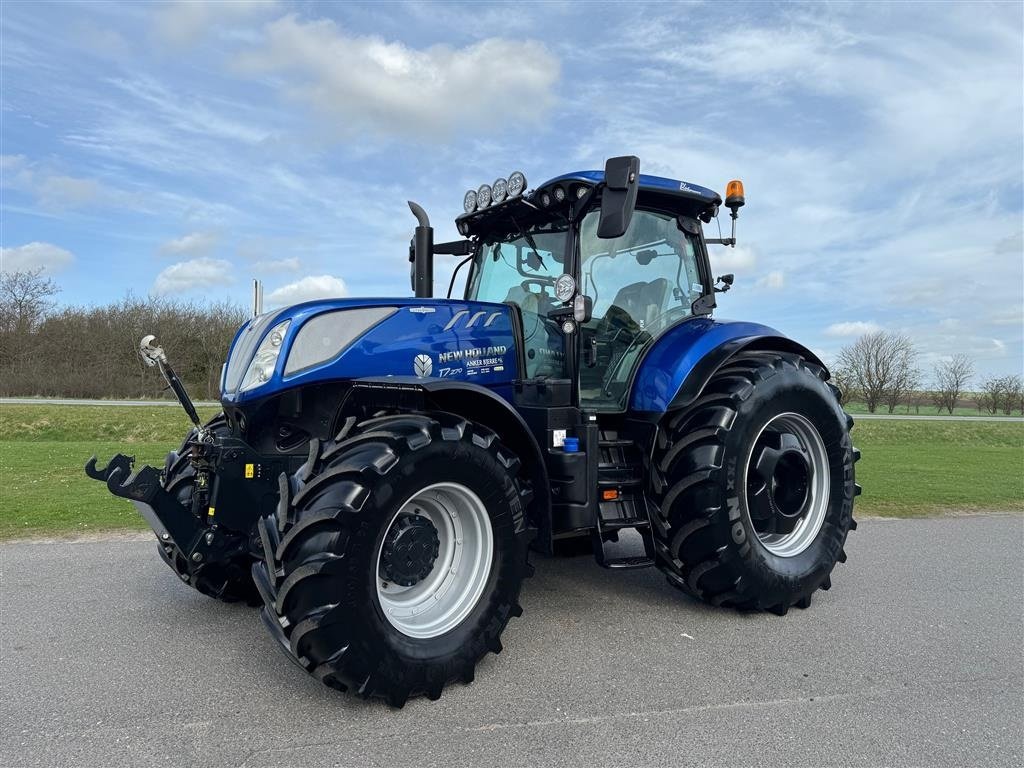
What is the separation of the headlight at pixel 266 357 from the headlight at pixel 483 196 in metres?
1.57

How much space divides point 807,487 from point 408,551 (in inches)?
113

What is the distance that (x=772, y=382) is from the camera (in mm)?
4484

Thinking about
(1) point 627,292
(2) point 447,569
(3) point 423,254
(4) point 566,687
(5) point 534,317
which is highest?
(3) point 423,254

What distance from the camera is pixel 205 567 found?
4121 millimetres

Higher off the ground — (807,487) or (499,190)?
(499,190)

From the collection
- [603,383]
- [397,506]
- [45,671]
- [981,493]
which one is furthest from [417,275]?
[981,493]

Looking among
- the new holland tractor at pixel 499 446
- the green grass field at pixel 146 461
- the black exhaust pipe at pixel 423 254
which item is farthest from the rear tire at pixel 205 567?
the green grass field at pixel 146 461

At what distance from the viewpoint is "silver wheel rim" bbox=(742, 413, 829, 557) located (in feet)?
15.3

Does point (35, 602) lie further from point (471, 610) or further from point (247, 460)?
point (471, 610)

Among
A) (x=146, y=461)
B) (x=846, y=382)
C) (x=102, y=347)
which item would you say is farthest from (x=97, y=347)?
(x=846, y=382)

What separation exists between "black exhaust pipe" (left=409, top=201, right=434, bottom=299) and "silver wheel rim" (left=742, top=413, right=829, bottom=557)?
8.17ft

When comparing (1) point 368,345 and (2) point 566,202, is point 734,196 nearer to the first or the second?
(2) point 566,202

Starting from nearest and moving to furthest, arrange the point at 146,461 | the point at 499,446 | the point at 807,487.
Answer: the point at 499,446, the point at 807,487, the point at 146,461

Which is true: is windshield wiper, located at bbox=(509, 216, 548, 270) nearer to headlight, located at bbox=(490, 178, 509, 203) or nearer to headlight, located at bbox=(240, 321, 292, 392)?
headlight, located at bbox=(490, 178, 509, 203)
